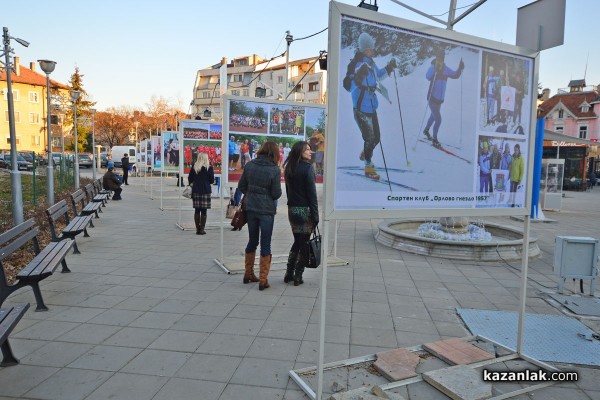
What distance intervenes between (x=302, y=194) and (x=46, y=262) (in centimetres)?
303

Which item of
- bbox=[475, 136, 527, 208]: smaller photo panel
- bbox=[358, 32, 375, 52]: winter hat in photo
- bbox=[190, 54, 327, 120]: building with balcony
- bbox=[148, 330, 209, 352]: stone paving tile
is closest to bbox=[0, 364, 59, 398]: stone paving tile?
bbox=[148, 330, 209, 352]: stone paving tile

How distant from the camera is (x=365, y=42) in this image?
2732mm

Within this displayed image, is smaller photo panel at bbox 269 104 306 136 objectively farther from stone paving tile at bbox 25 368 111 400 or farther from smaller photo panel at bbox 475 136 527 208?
stone paving tile at bbox 25 368 111 400

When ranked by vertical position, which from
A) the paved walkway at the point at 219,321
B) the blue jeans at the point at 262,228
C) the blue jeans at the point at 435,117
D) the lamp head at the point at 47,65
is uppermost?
the lamp head at the point at 47,65

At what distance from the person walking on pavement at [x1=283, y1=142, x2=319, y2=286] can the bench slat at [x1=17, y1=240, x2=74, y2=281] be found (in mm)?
2766

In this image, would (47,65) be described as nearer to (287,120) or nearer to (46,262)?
(287,120)

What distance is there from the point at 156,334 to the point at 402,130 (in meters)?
2.89

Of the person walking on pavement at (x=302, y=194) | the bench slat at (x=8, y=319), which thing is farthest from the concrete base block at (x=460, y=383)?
the bench slat at (x=8, y=319)

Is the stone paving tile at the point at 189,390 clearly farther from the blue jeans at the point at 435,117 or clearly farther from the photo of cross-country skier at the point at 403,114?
the blue jeans at the point at 435,117

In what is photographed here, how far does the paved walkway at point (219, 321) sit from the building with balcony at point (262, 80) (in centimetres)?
4166

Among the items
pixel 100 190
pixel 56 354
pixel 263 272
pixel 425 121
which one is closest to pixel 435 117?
pixel 425 121

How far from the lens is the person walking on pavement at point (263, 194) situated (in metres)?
5.32

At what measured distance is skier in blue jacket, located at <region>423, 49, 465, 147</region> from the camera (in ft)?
10.0

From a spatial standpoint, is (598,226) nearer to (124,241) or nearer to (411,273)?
(411,273)
